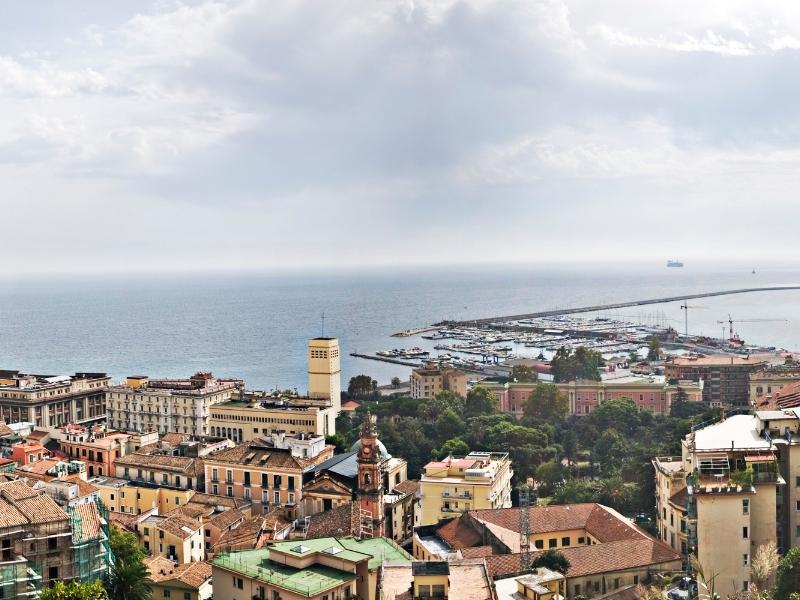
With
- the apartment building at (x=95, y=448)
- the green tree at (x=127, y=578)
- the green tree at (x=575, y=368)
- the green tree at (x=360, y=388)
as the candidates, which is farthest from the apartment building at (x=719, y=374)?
the green tree at (x=127, y=578)

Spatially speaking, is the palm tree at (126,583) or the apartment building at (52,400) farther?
the apartment building at (52,400)

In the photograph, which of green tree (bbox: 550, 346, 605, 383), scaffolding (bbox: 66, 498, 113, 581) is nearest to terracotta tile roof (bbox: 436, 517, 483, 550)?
scaffolding (bbox: 66, 498, 113, 581)

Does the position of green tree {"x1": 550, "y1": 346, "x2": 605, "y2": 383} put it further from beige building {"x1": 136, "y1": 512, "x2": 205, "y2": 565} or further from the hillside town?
beige building {"x1": 136, "y1": 512, "x2": 205, "y2": 565}

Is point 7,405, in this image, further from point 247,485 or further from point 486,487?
point 486,487

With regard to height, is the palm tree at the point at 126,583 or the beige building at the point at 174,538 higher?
the palm tree at the point at 126,583

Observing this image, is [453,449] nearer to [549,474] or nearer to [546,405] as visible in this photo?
[549,474]

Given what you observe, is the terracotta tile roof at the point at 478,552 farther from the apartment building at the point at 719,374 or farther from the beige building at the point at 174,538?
the apartment building at the point at 719,374

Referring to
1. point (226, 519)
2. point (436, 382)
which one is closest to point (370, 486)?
point (226, 519)
